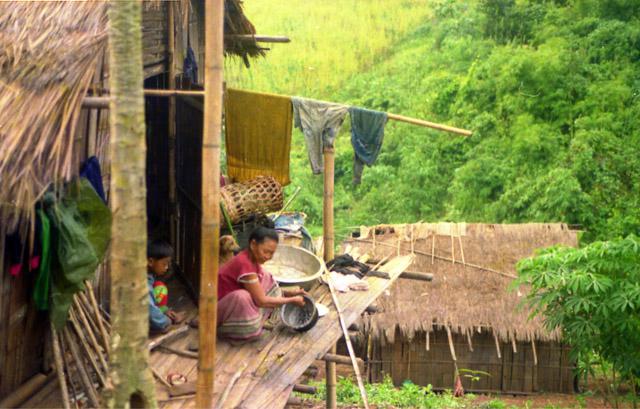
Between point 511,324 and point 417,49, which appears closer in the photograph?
point 511,324

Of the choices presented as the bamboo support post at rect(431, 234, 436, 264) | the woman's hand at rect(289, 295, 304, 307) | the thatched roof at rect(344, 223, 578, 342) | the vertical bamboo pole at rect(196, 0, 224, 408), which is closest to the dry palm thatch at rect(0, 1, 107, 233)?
the vertical bamboo pole at rect(196, 0, 224, 408)

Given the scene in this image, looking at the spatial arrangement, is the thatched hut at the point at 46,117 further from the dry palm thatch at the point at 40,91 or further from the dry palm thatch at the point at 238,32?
the dry palm thatch at the point at 238,32

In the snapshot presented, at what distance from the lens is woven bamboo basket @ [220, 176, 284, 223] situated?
8127 mm

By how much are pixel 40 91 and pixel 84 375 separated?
1.73 m

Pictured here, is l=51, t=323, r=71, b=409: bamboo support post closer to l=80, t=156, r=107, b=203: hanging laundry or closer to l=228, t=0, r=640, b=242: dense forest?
l=80, t=156, r=107, b=203: hanging laundry

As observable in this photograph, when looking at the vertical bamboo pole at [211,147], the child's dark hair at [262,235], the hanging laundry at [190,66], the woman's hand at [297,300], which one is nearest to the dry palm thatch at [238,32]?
the hanging laundry at [190,66]

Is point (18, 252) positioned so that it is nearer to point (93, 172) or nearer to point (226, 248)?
point (93, 172)

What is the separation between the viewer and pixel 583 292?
33.5ft

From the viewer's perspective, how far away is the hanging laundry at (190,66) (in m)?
8.20

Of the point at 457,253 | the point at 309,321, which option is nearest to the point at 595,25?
the point at 457,253

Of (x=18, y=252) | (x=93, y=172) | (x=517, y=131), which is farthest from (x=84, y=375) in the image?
(x=517, y=131)

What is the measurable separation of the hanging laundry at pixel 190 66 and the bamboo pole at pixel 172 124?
0.28 metres

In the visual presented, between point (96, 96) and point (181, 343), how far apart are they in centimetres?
220

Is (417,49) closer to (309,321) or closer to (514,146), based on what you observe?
(514,146)
